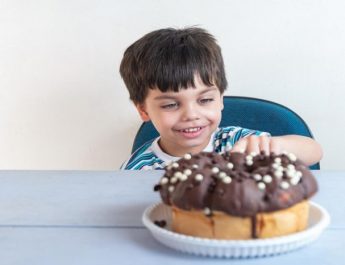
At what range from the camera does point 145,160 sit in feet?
4.84

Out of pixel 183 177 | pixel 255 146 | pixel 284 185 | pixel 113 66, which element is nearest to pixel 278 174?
pixel 284 185

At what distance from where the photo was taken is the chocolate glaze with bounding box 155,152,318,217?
635mm

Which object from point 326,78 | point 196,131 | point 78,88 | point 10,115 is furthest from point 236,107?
point 10,115

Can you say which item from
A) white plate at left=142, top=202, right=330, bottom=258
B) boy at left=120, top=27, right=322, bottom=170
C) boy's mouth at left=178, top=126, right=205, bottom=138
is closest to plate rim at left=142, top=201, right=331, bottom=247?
white plate at left=142, top=202, right=330, bottom=258

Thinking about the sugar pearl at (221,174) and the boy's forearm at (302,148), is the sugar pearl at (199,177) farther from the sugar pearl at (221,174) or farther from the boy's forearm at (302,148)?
the boy's forearm at (302,148)

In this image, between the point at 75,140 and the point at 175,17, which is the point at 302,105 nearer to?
the point at 175,17

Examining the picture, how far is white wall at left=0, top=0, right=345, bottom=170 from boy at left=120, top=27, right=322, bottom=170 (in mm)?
386

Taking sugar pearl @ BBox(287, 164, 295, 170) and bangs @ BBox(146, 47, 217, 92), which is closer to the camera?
sugar pearl @ BBox(287, 164, 295, 170)

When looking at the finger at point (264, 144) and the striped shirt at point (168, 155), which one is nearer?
the finger at point (264, 144)

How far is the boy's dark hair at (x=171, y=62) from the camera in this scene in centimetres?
138

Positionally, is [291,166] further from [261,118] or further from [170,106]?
[261,118]

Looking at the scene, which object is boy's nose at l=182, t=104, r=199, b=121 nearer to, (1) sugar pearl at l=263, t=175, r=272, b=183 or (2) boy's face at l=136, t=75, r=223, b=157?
(2) boy's face at l=136, t=75, r=223, b=157

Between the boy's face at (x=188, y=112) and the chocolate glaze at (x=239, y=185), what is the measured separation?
0.62 m

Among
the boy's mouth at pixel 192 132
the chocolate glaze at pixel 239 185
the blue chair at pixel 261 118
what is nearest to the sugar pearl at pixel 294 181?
the chocolate glaze at pixel 239 185
